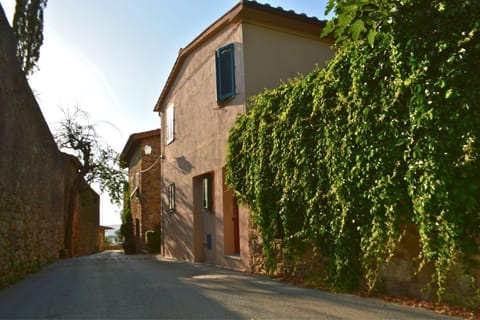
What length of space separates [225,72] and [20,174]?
4.50 metres

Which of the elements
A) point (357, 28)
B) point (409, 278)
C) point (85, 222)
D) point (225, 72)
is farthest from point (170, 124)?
point (85, 222)

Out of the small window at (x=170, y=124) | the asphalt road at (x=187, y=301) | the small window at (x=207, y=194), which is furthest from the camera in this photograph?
the small window at (x=170, y=124)

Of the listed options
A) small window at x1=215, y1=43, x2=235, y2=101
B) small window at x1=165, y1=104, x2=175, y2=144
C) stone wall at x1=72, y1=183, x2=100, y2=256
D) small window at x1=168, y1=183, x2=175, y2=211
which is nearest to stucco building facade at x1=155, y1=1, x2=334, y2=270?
small window at x1=215, y1=43, x2=235, y2=101

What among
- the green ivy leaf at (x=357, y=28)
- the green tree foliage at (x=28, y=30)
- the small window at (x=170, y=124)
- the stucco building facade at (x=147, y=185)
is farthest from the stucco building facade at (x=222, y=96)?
the green tree foliage at (x=28, y=30)

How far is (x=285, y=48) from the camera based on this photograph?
901 centimetres

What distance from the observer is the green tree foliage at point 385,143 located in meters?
3.78

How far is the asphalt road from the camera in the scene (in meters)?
4.11

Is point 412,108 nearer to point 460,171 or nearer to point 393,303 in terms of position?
point 460,171

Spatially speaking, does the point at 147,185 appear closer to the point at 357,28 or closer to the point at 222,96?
the point at 222,96

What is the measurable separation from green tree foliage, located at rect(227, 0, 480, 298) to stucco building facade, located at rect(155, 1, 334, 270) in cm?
238

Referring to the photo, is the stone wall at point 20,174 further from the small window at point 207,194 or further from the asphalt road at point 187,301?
the small window at point 207,194

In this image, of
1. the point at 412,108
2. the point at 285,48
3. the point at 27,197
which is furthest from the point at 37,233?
the point at 412,108

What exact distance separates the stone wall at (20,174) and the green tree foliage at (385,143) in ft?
14.6

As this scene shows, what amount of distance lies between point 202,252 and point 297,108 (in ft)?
19.1
